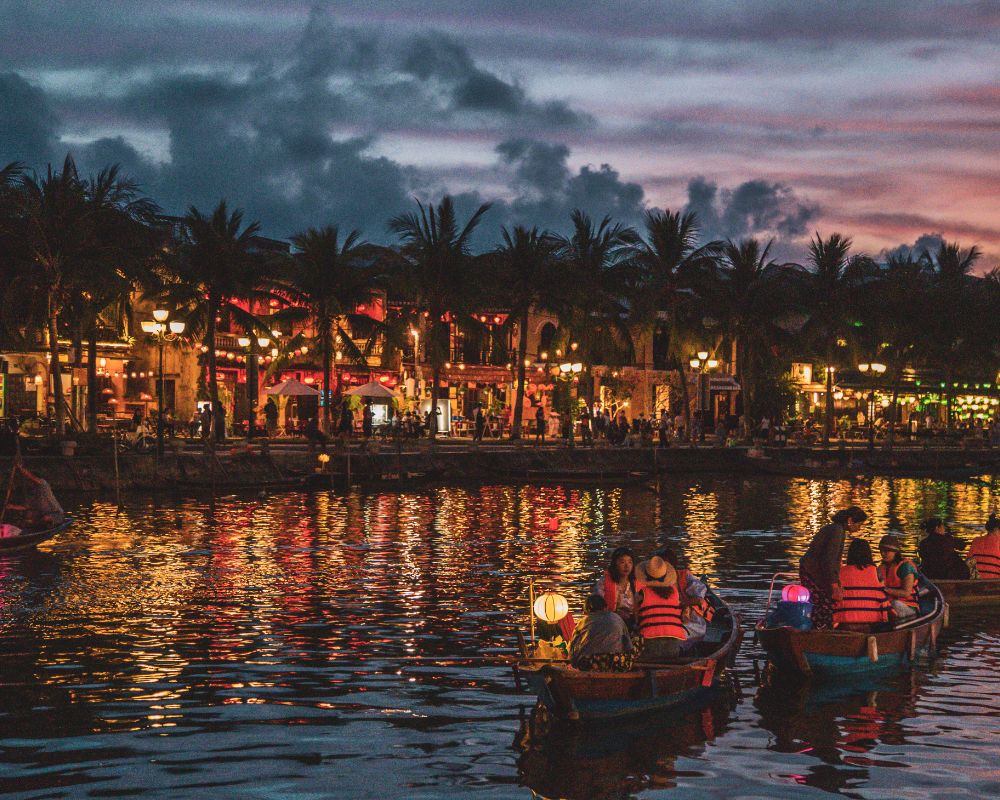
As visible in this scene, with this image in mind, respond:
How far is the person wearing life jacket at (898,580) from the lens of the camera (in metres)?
18.2

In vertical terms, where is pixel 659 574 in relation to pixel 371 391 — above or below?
below

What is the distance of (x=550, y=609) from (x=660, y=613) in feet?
4.56

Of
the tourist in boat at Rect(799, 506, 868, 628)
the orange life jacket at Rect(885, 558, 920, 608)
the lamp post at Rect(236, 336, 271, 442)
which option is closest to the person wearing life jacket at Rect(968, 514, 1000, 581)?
the orange life jacket at Rect(885, 558, 920, 608)

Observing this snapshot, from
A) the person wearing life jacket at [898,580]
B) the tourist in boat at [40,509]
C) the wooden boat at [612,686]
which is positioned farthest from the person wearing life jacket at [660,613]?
the tourist in boat at [40,509]

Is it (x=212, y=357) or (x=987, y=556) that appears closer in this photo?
(x=987, y=556)

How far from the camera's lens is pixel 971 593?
21578 mm

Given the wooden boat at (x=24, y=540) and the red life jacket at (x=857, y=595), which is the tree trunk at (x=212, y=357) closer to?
the wooden boat at (x=24, y=540)

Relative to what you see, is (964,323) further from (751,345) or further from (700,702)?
(700,702)

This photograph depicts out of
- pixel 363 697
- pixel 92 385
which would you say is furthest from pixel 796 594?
pixel 92 385

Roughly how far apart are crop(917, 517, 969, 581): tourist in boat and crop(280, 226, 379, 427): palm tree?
135 ft

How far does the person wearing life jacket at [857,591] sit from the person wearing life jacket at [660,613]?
2.96m

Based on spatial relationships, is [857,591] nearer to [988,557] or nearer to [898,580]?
[898,580]

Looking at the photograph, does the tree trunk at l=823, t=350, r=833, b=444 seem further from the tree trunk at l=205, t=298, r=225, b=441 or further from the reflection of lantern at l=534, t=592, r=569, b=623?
the reflection of lantern at l=534, t=592, r=569, b=623

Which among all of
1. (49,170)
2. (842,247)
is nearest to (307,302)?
(49,170)
